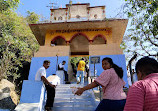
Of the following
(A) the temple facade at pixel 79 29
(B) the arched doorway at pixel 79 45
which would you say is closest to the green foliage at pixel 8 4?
(A) the temple facade at pixel 79 29

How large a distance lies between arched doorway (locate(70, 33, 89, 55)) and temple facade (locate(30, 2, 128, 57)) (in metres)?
0.25

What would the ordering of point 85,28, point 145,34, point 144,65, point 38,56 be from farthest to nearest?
point 85,28, point 38,56, point 145,34, point 144,65

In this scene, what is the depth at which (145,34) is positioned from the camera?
29.9ft

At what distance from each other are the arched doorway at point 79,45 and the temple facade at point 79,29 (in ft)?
0.82

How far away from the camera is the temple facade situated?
10.9 metres

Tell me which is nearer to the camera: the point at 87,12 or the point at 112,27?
the point at 112,27

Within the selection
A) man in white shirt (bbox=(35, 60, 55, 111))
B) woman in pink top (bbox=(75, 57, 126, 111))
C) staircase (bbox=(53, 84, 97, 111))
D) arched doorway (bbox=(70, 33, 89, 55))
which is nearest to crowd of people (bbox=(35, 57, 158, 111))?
woman in pink top (bbox=(75, 57, 126, 111))

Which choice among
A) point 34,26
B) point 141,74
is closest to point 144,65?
point 141,74

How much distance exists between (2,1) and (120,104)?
7926mm

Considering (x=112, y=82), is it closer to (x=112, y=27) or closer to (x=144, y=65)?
(x=144, y=65)

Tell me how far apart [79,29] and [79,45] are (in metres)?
3.31

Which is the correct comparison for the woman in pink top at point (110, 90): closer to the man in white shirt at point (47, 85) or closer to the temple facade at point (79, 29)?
the man in white shirt at point (47, 85)

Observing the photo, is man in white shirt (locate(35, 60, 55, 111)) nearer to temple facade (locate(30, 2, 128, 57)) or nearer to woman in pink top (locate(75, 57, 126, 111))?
woman in pink top (locate(75, 57, 126, 111))

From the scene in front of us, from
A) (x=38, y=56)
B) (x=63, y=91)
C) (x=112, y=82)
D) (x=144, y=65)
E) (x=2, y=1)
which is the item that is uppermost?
(x=2, y=1)
